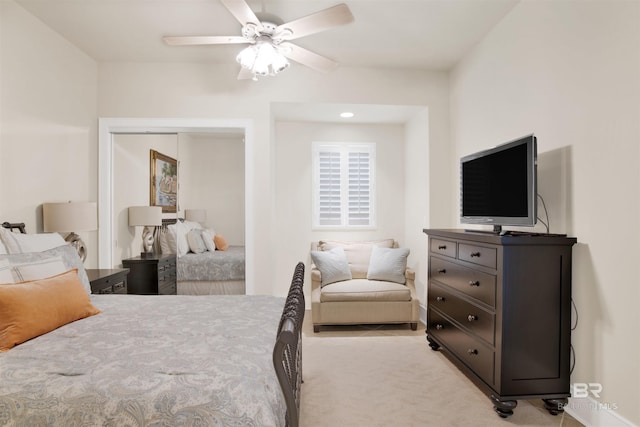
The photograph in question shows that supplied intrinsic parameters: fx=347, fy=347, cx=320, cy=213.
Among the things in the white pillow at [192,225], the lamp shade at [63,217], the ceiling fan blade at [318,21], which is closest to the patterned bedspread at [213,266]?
the white pillow at [192,225]

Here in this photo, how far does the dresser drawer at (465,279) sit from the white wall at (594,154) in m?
0.49

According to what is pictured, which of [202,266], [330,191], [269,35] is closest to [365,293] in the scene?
[330,191]

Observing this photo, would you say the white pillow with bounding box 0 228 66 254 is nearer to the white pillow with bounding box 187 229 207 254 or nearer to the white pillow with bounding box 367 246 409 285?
the white pillow with bounding box 187 229 207 254

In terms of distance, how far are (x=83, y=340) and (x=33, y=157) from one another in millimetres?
2010

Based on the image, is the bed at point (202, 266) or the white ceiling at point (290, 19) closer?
the white ceiling at point (290, 19)

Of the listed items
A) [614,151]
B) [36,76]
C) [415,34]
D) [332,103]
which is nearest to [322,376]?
[614,151]

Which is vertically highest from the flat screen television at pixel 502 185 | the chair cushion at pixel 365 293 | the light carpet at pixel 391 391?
the flat screen television at pixel 502 185

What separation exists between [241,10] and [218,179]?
1889mm

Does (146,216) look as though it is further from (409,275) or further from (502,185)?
(502,185)

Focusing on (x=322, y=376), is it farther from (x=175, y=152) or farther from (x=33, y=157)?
(x=33, y=157)

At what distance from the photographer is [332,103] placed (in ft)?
12.3

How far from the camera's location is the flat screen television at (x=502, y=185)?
214cm

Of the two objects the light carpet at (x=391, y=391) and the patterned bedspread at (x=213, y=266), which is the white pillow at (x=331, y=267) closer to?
the light carpet at (x=391, y=391)

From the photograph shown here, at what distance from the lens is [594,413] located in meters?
1.98
